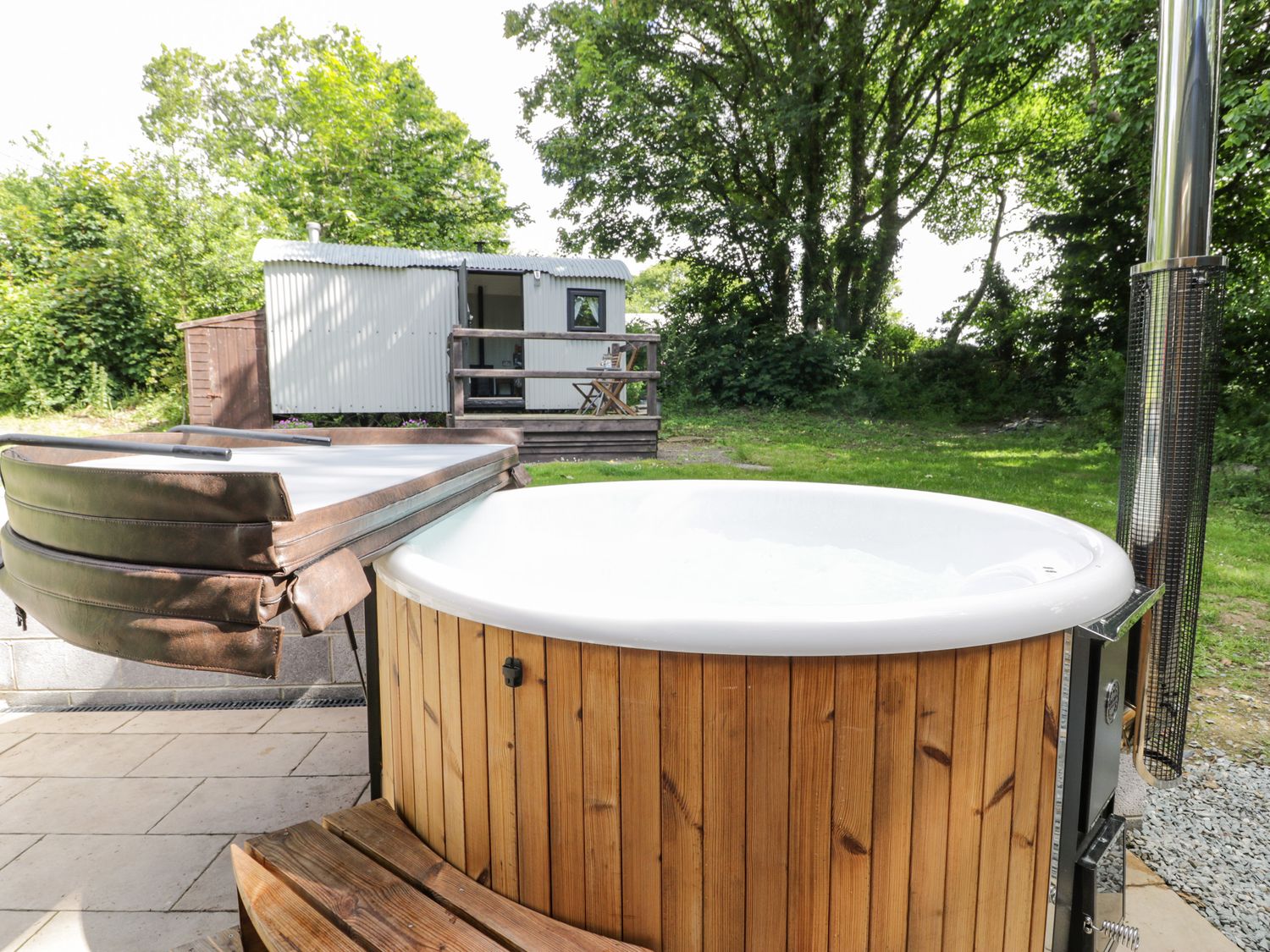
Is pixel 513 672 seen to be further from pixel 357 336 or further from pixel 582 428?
pixel 357 336

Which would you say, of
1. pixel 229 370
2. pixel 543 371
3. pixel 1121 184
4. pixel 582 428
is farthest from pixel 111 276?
pixel 1121 184

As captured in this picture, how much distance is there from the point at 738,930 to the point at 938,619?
0.48 m

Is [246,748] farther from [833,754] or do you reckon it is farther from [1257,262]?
[1257,262]

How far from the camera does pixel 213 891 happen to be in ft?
4.56

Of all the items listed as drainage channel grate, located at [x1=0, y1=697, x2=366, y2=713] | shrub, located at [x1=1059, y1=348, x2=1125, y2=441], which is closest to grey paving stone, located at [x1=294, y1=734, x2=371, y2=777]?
drainage channel grate, located at [x1=0, y1=697, x2=366, y2=713]

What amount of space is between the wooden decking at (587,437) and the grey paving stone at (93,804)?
4.44 m

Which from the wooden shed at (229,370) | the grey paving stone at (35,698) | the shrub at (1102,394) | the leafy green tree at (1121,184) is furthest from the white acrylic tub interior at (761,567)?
the wooden shed at (229,370)

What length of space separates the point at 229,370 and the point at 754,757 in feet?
27.5

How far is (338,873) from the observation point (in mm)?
1102

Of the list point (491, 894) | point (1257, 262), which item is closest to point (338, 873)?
Result: point (491, 894)

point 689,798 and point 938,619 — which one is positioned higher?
point 938,619

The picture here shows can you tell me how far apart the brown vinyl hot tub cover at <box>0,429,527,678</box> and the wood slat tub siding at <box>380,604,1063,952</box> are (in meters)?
0.25

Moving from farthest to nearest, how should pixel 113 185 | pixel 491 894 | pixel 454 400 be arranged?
pixel 113 185 < pixel 454 400 < pixel 491 894

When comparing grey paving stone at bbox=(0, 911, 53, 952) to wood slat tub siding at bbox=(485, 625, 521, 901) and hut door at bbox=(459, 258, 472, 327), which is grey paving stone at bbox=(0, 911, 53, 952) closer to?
wood slat tub siding at bbox=(485, 625, 521, 901)
